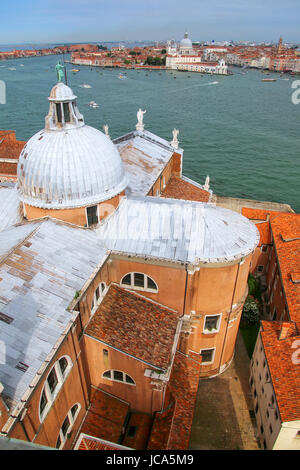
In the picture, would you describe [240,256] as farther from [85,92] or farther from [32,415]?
[85,92]

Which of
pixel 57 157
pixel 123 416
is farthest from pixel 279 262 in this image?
pixel 57 157

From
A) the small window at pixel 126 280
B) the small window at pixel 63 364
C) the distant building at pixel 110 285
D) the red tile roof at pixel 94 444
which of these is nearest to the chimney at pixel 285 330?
the distant building at pixel 110 285

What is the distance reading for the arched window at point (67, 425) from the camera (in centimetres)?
1556

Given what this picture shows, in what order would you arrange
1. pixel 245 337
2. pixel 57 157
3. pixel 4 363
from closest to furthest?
pixel 4 363 < pixel 57 157 < pixel 245 337

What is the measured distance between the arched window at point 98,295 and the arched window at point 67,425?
4.95 metres

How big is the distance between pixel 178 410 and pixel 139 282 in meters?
7.27

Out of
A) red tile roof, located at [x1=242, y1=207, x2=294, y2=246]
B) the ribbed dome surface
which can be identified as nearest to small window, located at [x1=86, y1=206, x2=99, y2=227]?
the ribbed dome surface

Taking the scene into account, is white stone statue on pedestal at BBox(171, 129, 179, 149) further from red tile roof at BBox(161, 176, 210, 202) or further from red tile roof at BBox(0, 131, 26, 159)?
red tile roof at BBox(0, 131, 26, 159)

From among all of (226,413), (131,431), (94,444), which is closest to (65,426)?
(94,444)

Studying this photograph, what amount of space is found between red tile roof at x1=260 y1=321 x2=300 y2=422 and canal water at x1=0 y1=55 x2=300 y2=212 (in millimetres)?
36315

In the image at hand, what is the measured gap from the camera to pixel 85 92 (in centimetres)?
11644

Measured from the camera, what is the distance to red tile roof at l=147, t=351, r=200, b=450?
54.7ft

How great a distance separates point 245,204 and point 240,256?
27.8 m
